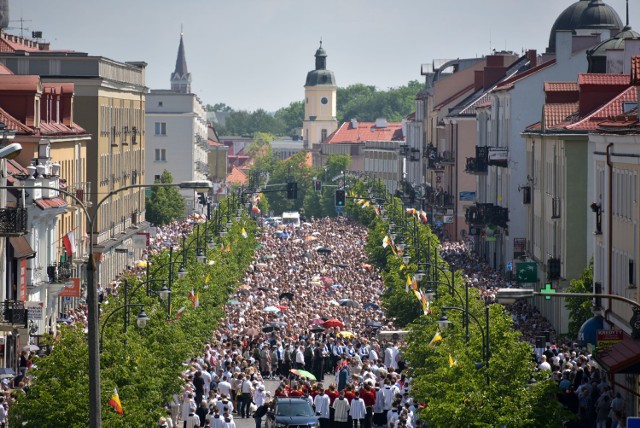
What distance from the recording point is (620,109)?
52438 mm

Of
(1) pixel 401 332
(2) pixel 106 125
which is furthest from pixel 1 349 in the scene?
(2) pixel 106 125

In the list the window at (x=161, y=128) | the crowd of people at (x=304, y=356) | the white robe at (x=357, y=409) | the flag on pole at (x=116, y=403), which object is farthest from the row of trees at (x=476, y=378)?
the window at (x=161, y=128)

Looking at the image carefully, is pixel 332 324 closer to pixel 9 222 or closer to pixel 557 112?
pixel 557 112

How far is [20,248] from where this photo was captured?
5409 centimetres

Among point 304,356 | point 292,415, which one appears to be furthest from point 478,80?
point 292,415

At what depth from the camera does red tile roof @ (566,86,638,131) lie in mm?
52188

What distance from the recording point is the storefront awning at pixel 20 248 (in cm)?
5338

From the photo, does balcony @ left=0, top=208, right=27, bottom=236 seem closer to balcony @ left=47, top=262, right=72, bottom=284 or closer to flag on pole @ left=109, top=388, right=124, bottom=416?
balcony @ left=47, top=262, right=72, bottom=284

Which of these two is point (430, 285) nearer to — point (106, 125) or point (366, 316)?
point (366, 316)

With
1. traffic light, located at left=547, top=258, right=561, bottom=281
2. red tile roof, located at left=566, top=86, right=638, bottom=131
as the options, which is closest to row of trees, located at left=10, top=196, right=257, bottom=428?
red tile roof, located at left=566, top=86, right=638, bottom=131

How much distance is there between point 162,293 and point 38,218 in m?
15.3

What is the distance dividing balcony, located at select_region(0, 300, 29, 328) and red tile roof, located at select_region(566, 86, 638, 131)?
18133 mm

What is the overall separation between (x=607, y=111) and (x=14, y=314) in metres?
20.4

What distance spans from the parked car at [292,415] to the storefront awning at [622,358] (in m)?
6.87
